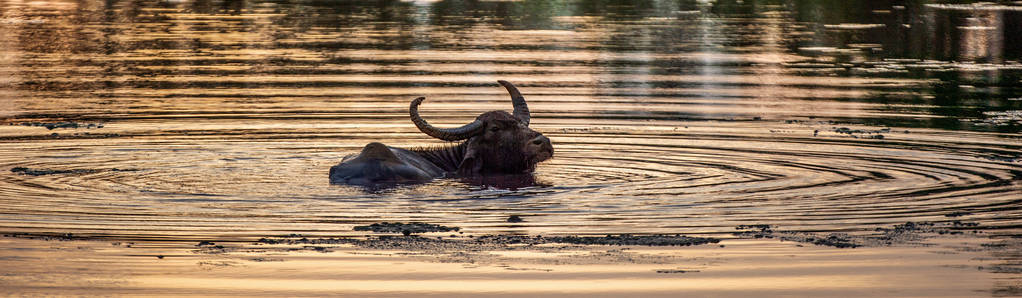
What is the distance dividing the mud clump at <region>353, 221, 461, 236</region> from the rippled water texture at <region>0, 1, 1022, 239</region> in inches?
7.1

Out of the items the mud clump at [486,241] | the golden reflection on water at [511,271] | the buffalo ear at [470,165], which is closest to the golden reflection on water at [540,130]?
the golden reflection on water at [511,271]

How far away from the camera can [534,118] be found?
59.2ft

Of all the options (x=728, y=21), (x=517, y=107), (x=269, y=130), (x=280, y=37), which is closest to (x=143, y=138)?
(x=269, y=130)

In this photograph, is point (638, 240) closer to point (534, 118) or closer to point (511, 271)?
point (511, 271)

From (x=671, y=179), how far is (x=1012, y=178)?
2.93 metres

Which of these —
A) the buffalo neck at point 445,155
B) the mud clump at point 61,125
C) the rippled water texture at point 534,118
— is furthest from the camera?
the mud clump at point 61,125

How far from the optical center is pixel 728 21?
35.8 metres

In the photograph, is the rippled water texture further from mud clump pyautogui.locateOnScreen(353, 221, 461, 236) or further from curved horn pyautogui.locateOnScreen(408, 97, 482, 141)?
curved horn pyautogui.locateOnScreen(408, 97, 482, 141)

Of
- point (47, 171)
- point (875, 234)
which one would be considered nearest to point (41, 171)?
point (47, 171)

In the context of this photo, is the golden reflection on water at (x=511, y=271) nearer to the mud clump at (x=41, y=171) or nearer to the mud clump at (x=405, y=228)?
the mud clump at (x=405, y=228)

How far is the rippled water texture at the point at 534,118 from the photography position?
11.4m

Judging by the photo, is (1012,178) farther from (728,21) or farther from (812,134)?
(728,21)

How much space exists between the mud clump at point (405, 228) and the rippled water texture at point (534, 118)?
0.60 feet

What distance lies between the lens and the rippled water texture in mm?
11367
